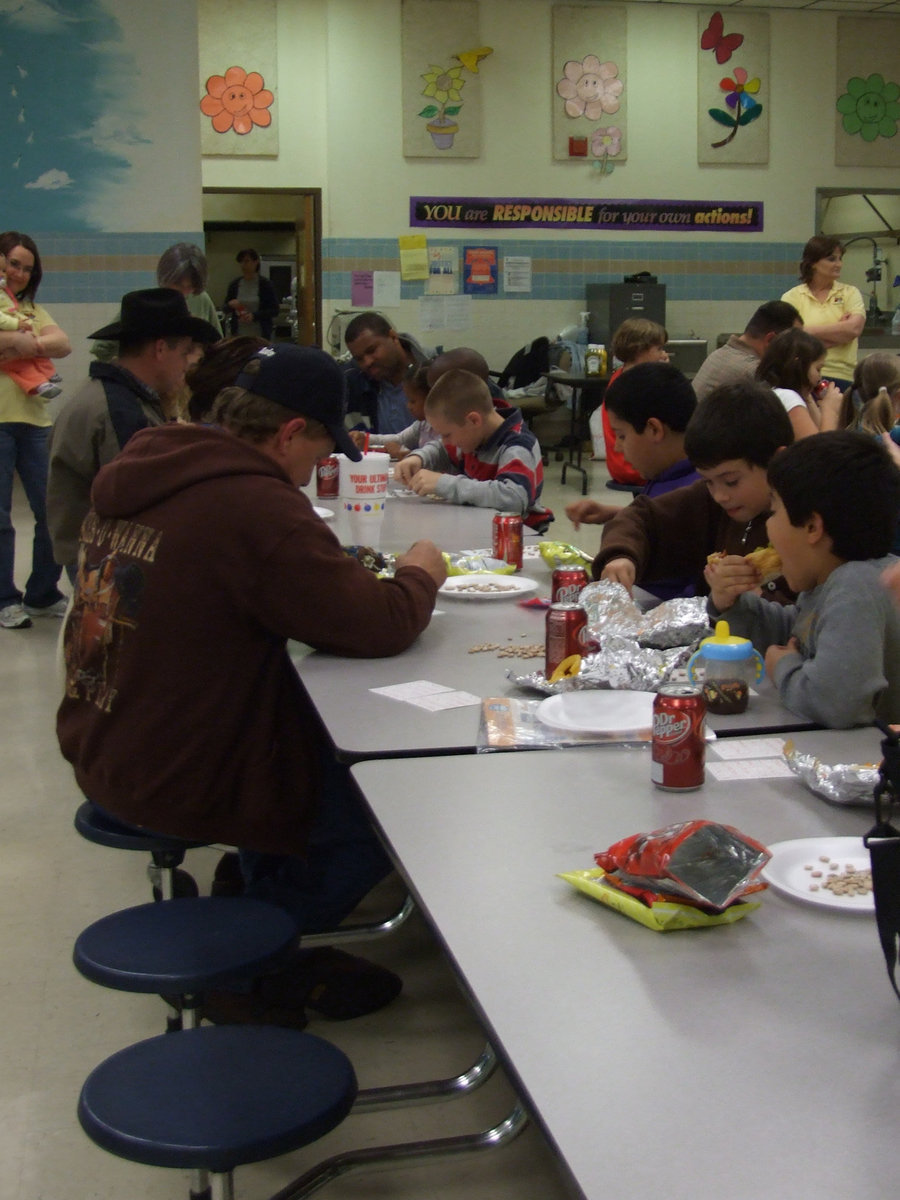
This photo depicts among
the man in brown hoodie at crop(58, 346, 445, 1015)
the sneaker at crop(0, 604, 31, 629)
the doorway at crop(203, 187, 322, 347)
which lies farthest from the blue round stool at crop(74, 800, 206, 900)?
the doorway at crop(203, 187, 322, 347)

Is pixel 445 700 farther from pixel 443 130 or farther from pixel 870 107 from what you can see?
pixel 870 107

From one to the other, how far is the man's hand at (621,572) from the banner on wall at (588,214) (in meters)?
8.62

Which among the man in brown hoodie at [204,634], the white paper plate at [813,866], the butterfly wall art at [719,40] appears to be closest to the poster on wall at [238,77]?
the butterfly wall art at [719,40]

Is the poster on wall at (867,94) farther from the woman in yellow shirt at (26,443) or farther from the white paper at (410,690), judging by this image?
the white paper at (410,690)

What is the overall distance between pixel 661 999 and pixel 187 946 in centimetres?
84

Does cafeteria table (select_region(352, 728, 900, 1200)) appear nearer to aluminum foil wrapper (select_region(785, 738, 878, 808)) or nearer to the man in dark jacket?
aluminum foil wrapper (select_region(785, 738, 878, 808))

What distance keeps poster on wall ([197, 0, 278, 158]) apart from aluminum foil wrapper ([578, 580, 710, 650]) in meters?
9.10

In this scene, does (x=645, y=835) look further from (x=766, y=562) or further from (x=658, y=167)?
(x=658, y=167)

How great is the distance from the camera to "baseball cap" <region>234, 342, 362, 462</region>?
7.85 feet

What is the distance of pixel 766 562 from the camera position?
7.85 feet

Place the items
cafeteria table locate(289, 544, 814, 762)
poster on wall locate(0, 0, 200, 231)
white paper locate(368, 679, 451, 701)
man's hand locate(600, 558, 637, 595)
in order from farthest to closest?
poster on wall locate(0, 0, 200, 231) < man's hand locate(600, 558, 637, 595) < white paper locate(368, 679, 451, 701) < cafeteria table locate(289, 544, 814, 762)

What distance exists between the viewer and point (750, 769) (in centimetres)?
175

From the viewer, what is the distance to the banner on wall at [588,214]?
10.9 metres

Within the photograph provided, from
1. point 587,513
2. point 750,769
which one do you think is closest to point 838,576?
point 750,769
